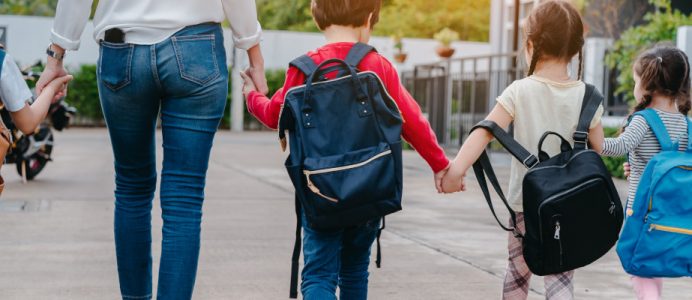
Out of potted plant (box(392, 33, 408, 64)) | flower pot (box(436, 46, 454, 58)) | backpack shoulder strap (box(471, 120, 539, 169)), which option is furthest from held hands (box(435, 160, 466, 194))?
potted plant (box(392, 33, 408, 64))

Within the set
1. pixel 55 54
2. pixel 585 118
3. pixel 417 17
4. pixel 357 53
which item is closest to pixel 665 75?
pixel 585 118

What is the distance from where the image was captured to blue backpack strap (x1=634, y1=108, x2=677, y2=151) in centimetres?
393

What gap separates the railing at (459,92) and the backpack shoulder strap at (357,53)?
12.1 meters

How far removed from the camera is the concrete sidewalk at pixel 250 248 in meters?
5.07

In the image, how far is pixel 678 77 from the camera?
406cm

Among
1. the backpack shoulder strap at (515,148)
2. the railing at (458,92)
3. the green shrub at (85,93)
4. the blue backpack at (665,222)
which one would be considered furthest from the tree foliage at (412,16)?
the backpack shoulder strap at (515,148)

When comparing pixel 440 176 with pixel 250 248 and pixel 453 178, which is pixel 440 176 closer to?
pixel 453 178

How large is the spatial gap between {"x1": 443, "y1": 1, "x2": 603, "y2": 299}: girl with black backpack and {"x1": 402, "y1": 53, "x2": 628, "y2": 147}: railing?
11.7 metres

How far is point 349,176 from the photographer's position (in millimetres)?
3201

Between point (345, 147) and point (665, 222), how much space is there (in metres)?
1.29

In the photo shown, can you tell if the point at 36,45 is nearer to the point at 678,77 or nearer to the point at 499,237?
the point at 499,237

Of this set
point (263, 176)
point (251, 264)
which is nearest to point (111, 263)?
point (251, 264)

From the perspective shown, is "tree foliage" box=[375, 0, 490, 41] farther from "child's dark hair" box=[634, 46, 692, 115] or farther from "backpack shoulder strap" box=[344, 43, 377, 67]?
"backpack shoulder strap" box=[344, 43, 377, 67]

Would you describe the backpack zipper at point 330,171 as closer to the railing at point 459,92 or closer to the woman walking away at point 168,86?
the woman walking away at point 168,86
